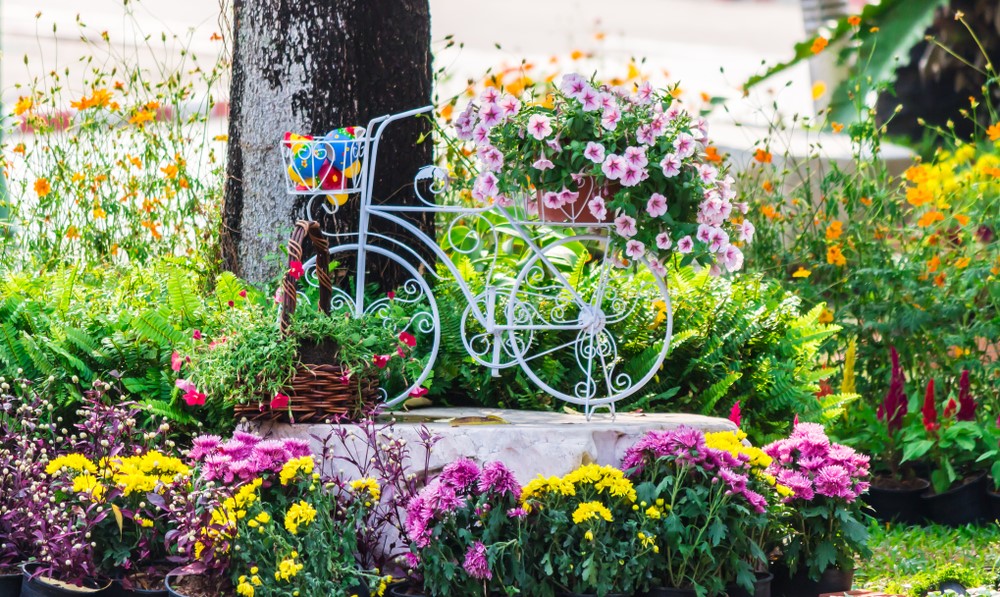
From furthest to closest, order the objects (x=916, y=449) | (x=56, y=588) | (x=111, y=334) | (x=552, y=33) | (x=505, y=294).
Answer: (x=552, y=33) → (x=916, y=449) → (x=505, y=294) → (x=111, y=334) → (x=56, y=588)

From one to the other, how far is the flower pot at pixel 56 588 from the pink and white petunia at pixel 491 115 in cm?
199

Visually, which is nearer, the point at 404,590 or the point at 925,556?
the point at 404,590

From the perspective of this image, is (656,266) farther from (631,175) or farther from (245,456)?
(245,456)

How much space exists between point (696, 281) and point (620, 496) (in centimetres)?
186

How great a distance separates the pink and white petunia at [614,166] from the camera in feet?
12.6

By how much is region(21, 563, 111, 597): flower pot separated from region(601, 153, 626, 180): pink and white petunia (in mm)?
2087

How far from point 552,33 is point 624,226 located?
7350mm

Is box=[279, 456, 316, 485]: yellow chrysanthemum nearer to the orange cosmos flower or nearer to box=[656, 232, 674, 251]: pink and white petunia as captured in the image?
box=[656, 232, 674, 251]: pink and white petunia

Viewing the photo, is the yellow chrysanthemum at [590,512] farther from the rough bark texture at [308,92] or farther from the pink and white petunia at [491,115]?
the rough bark texture at [308,92]

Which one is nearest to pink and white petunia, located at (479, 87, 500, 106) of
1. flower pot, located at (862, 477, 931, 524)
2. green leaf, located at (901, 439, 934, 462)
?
green leaf, located at (901, 439, 934, 462)

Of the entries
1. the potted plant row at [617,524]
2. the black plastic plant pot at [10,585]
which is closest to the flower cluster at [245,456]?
the potted plant row at [617,524]

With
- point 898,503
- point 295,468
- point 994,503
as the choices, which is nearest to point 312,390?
point 295,468

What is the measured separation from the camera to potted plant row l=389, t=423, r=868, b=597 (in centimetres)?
337

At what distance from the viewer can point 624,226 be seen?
397 cm
